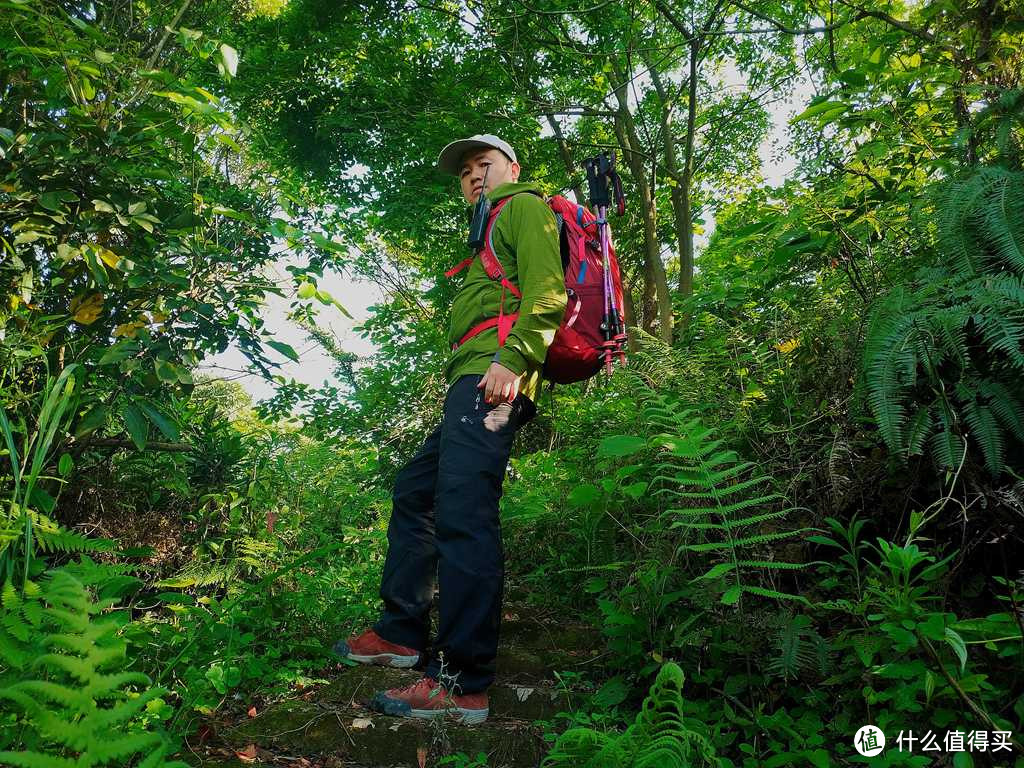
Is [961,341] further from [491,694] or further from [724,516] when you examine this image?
[491,694]

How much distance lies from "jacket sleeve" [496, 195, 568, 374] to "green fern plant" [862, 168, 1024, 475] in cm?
129

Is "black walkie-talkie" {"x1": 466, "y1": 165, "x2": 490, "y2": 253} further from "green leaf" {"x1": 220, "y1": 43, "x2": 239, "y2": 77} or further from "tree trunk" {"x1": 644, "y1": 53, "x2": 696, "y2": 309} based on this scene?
"tree trunk" {"x1": 644, "y1": 53, "x2": 696, "y2": 309}

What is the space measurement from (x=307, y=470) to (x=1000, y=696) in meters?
5.57

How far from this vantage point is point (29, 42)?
2879 millimetres

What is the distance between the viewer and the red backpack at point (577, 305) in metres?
3.17

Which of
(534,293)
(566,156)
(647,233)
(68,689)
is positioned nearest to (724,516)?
(534,293)

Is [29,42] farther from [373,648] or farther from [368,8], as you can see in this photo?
[368,8]

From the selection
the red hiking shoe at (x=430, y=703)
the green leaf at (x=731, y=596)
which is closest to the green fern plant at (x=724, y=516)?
the green leaf at (x=731, y=596)

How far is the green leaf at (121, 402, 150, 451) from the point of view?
9.96ft

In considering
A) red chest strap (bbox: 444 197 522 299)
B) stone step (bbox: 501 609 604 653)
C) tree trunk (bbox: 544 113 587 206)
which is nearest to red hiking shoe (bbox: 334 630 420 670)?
stone step (bbox: 501 609 604 653)

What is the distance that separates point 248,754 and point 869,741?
2.05 meters

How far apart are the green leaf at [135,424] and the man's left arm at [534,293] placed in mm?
1717

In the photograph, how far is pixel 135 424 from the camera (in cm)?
305

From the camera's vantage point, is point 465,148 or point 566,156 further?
point 566,156
